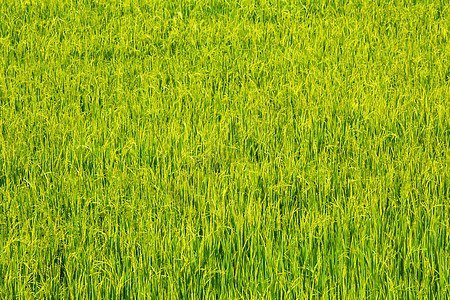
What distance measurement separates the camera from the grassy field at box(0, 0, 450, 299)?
2.59 m

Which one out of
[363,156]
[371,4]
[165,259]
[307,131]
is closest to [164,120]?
[307,131]

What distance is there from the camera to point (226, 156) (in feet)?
11.9

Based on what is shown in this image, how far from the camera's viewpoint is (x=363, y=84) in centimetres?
464

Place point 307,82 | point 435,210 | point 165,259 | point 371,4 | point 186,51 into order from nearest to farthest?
point 165,259 < point 435,210 < point 307,82 < point 186,51 < point 371,4

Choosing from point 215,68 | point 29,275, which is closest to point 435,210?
point 29,275

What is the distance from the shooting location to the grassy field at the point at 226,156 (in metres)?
2.59

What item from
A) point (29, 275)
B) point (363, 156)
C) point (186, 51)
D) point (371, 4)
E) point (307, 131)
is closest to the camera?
point (29, 275)

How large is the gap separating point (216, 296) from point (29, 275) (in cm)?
68

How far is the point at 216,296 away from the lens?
2.54 meters

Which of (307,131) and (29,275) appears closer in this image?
(29,275)

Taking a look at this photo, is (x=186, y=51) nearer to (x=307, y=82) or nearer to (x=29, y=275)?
Answer: (x=307, y=82)

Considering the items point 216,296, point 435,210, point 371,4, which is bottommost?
point 216,296

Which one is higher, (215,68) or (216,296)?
(215,68)

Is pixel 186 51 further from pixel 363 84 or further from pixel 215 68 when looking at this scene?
pixel 363 84
